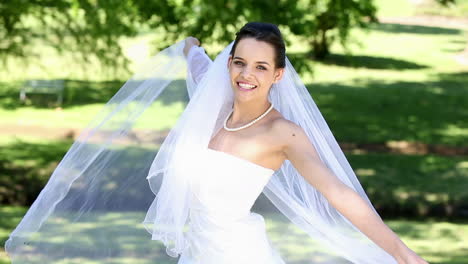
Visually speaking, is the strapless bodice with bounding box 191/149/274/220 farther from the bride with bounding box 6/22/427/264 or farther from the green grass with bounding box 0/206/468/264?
the green grass with bounding box 0/206/468/264

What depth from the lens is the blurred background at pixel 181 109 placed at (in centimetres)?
1109

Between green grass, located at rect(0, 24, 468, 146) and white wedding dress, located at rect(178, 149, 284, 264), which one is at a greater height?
white wedding dress, located at rect(178, 149, 284, 264)

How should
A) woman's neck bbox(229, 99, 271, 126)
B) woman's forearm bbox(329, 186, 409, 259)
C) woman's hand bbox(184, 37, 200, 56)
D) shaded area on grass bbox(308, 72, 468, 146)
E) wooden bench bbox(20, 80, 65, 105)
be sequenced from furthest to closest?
wooden bench bbox(20, 80, 65, 105)
shaded area on grass bbox(308, 72, 468, 146)
woman's hand bbox(184, 37, 200, 56)
woman's neck bbox(229, 99, 271, 126)
woman's forearm bbox(329, 186, 409, 259)

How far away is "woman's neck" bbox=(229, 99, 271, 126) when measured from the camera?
132 inches

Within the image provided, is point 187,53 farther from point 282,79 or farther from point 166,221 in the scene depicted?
point 166,221

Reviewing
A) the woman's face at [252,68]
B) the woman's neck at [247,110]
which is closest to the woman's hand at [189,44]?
the woman's neck at [247,110]

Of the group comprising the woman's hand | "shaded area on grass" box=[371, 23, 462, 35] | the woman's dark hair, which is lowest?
"shaded area on grass" box=[371, 23, 462, 35]

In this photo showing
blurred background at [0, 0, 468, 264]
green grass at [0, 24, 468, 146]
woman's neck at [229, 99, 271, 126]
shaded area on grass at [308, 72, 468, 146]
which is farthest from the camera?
green grass at [0, 24, 468, 146]

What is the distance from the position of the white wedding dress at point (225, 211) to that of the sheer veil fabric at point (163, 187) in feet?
0.27

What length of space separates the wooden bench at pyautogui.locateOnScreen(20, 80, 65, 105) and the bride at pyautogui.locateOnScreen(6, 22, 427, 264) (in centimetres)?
1813

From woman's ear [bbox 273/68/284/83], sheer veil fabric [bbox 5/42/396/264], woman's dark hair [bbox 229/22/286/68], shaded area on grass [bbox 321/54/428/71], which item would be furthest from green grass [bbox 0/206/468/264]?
shaded area on grass [bbox 321/54/428/71]

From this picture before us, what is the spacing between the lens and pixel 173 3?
1204cm

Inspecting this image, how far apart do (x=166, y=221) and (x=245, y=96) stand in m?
0.67

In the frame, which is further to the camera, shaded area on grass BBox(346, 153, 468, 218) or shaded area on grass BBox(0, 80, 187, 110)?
shaded area on grass BBox(0, 80, 187, 110)
